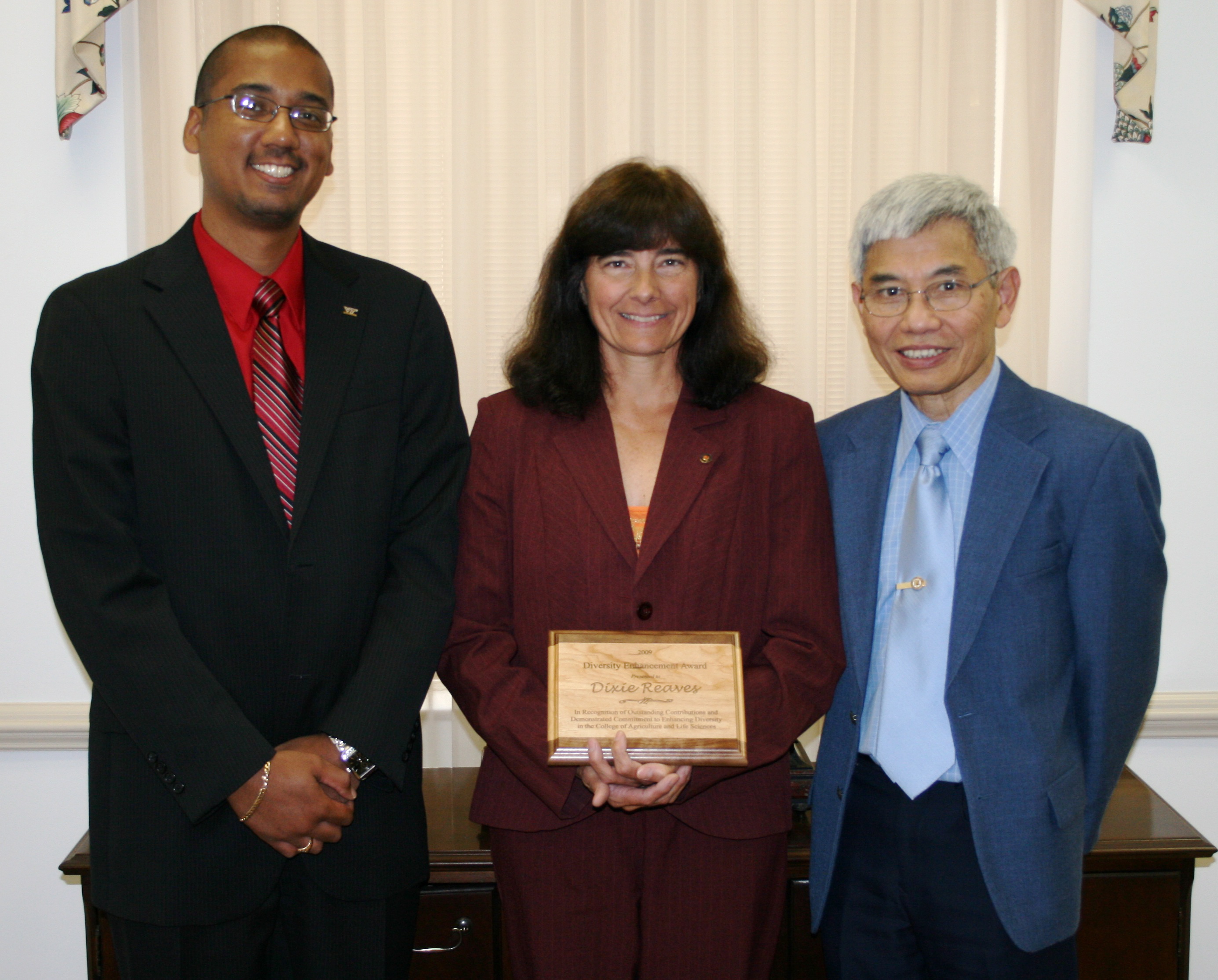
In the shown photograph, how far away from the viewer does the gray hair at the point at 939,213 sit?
190 cm

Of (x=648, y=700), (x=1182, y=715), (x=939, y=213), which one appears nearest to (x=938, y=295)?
(x=939, y=213)

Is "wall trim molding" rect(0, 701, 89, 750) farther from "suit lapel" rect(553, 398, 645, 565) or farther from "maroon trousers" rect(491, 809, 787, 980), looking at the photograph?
"suit lapel" rect(553, 398, 645, 565)

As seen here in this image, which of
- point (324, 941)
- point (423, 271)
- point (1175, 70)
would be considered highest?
point (1175, 70)

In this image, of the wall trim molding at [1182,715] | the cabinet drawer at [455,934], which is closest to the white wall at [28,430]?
the cabinet drawer at [455,934]

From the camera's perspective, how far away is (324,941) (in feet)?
6.29

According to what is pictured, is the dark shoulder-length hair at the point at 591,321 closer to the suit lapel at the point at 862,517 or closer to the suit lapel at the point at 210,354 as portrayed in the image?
the suit lapel at the point at 862,517

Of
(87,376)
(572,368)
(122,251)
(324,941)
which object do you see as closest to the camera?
(87,376)

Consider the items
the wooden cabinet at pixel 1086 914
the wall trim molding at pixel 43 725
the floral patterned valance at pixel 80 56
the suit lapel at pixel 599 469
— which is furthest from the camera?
the wall trim molding at pixel 43 725

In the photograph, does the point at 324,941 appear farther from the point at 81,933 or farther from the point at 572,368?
the point at 81,933

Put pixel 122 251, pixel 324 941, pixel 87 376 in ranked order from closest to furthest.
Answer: pixel 87 376, pixel 324 941, pixel 122 251

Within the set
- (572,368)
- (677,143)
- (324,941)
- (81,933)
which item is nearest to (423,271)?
(677,143)

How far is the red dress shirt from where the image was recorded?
191 centimetres

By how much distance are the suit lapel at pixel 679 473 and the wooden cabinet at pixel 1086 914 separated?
37.5 inches

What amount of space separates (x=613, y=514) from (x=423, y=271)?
138 centimetres
